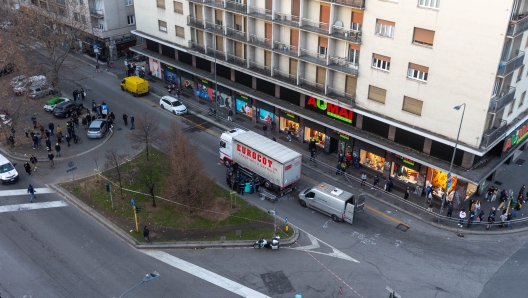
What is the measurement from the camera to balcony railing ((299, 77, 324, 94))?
4531 cm

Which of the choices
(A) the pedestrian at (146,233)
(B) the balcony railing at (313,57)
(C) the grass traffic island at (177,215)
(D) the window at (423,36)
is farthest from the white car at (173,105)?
(D) the window at (423,36)

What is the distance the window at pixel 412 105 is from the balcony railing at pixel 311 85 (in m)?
8.45

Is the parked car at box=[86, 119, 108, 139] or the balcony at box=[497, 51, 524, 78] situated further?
the parked car at box=[86, 119, 108, 139]

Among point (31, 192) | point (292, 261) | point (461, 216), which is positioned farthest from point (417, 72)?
point (31, 192)

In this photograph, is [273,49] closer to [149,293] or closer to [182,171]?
[182,171]

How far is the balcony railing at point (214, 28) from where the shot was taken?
52062 mm

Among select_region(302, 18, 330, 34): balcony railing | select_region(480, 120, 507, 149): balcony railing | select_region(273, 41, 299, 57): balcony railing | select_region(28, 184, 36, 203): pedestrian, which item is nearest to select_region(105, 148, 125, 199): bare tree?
select_region(28, 184, 36, 203): pedestrian

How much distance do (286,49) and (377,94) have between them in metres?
10.5

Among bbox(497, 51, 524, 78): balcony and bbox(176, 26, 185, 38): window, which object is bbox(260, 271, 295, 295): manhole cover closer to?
bbox(497, 51, 524, 78): balcony

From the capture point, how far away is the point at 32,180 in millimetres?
43594

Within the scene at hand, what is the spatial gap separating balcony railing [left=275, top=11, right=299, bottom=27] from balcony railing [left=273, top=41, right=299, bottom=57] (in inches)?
Answer: 92.5

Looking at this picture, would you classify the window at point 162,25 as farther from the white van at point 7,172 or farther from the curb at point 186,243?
the curb at point 186,243

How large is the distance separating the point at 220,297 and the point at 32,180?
906 inches

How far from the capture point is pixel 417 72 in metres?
37.9
